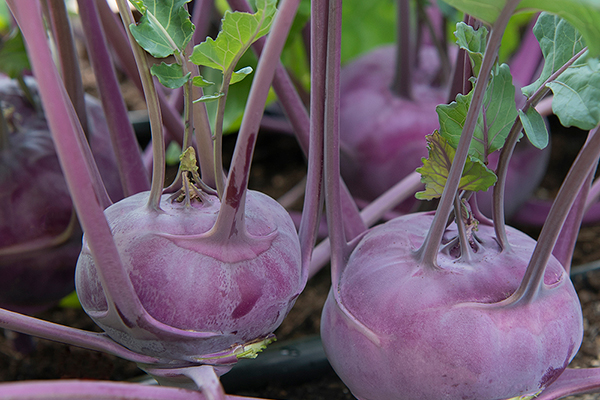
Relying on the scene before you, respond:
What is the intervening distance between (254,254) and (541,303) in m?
0.23

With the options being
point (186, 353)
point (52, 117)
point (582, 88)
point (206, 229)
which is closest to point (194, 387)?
point (186, 353)

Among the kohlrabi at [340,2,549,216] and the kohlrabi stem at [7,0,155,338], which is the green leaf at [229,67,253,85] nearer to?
the kohlrabi stem at [7,0,155,338]

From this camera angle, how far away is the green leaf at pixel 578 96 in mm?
342

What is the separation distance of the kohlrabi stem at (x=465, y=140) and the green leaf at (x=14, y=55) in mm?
539

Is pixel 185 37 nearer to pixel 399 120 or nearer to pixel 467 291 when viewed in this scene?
pixel 467 291

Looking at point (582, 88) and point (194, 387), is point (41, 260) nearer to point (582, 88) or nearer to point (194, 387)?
point (194, 387)

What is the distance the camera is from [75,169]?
13.6 inches

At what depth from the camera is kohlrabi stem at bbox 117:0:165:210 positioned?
0.42 m

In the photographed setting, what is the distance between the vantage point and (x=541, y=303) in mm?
434

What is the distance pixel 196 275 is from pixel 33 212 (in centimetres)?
33

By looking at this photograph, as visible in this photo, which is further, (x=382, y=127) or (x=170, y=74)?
(x=382, y=127)

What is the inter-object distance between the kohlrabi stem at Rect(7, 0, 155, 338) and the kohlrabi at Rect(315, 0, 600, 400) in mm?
184

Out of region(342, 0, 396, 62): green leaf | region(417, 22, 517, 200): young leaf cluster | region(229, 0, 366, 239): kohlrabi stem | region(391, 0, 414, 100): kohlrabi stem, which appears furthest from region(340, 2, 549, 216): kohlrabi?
region(417, 22, 517, 200): young leaf cluster

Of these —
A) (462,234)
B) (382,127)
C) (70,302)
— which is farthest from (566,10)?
(70,302)
